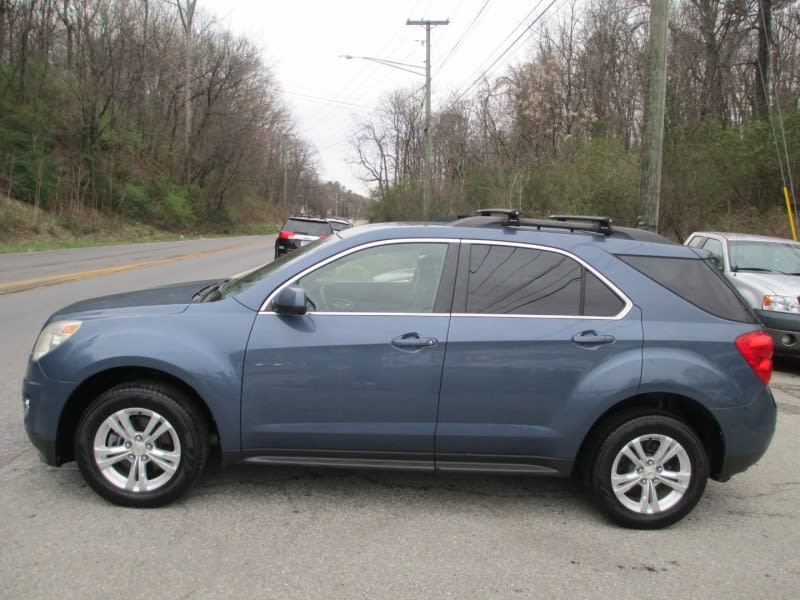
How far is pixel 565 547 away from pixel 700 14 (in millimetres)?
26904

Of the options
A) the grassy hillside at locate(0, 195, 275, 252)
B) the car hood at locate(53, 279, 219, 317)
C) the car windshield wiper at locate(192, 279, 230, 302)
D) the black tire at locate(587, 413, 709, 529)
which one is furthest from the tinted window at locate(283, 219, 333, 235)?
the black tire at locate(587, 413, 709, 529)

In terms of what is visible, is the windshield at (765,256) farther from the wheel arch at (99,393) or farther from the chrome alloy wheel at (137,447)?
the chrome alloy wheel at (137,447)

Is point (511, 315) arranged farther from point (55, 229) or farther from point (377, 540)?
point (55, 229)

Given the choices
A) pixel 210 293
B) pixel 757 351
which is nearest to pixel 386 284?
pixel 210 293

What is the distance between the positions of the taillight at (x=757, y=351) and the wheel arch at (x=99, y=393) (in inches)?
121

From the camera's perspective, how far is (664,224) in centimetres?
1641

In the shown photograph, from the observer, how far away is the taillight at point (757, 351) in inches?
138

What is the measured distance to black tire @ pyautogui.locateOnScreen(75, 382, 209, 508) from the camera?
3480 mm

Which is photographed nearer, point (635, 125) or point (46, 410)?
point (46, 410)

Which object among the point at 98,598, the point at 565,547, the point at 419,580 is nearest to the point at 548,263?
the point at 565,547

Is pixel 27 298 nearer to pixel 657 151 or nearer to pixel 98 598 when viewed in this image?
pixel 98 598

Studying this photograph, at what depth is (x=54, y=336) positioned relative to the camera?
361cm

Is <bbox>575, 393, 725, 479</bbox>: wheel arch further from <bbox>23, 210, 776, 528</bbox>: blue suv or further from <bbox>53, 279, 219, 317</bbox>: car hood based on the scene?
<bbox>53, 279, 219, 317</bbox>: car hood

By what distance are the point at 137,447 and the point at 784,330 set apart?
717cm
